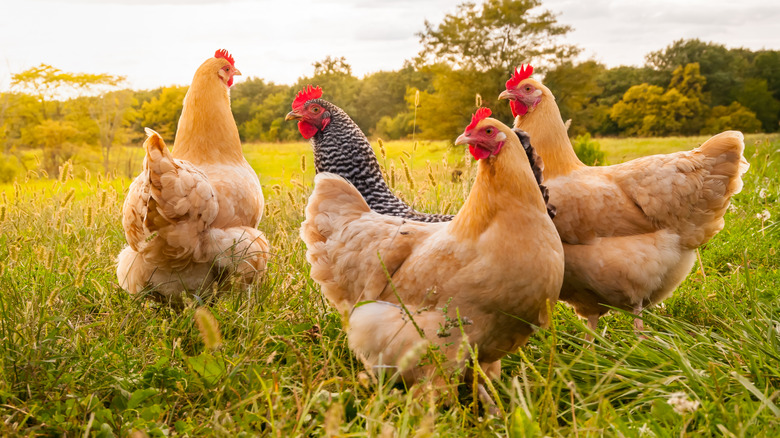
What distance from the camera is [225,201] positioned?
3.66 m

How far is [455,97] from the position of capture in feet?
79.3

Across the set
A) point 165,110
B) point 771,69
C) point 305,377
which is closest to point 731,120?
point 771,69

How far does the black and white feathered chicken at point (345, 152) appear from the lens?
3.67 meters

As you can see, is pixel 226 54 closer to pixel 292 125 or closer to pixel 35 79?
pixel 292 125

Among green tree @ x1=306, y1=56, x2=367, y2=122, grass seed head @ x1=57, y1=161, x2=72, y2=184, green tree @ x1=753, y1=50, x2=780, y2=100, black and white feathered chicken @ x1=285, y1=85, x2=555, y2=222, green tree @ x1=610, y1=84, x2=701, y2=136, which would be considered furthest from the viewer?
green tree @ x1=610, y1=84, x2=701, y2=136

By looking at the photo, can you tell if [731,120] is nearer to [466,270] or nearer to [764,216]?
[764,216]

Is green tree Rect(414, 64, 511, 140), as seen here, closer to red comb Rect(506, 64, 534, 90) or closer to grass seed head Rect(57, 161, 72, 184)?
grass seed head Rect(57, 161, 72, 184)

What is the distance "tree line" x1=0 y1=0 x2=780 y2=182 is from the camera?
704 inches

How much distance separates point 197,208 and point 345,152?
3.57 feet

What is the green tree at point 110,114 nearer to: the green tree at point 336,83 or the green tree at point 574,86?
the green tree at point 336,83

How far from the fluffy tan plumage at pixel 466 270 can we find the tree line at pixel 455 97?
10.5 m

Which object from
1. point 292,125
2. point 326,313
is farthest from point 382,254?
point 292,125

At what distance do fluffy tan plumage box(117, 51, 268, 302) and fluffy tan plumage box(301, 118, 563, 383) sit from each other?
91 cm

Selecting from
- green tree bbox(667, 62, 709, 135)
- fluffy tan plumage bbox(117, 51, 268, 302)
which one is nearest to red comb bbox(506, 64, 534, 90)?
fluffy tan plumage bbox(117, 51, 268, 302)
